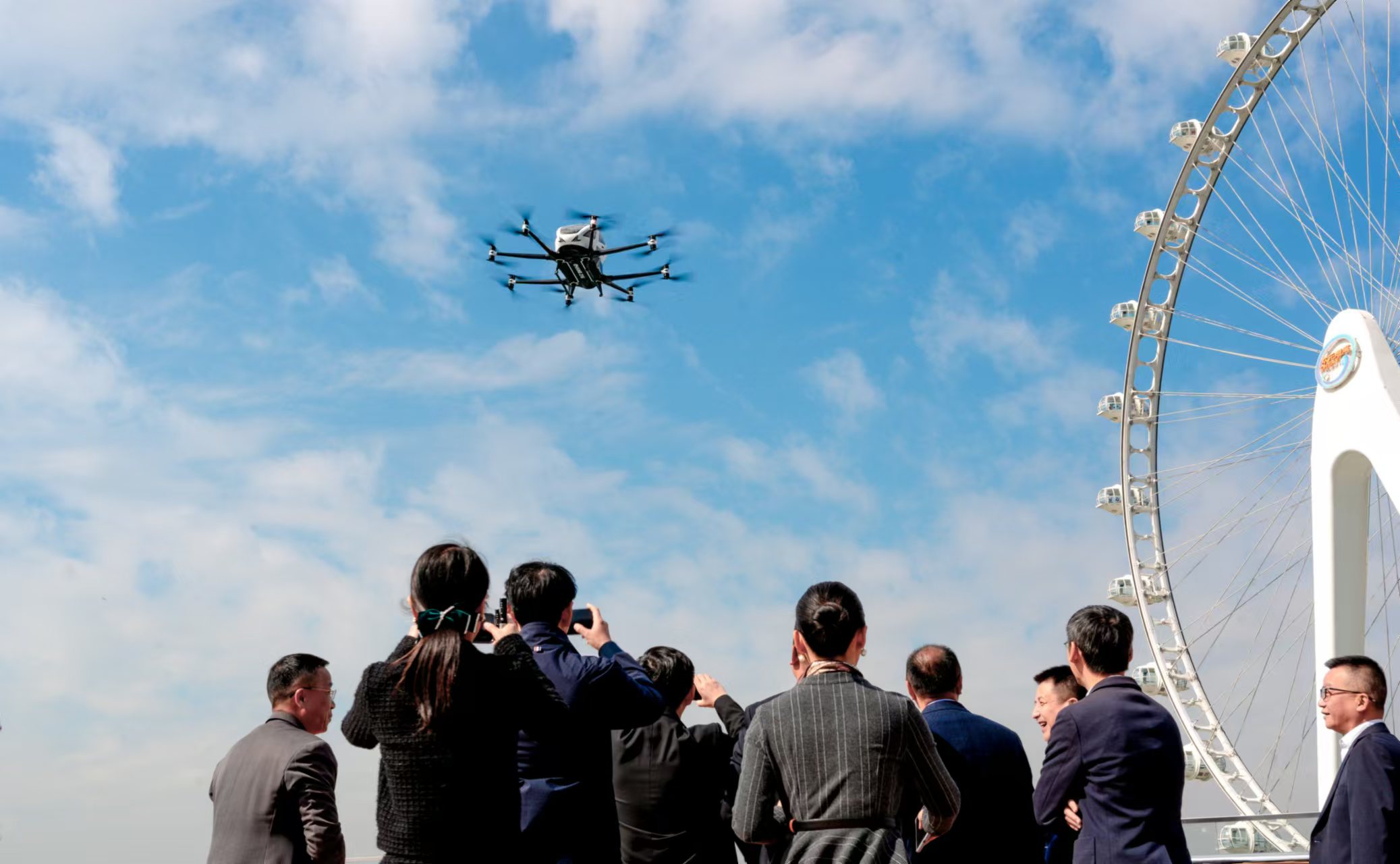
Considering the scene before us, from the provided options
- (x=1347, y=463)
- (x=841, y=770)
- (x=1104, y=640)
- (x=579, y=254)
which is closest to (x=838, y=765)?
(x=841, y=770)

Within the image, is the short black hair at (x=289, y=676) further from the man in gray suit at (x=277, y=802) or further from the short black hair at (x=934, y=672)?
the short black hair at (x=934, y=672)

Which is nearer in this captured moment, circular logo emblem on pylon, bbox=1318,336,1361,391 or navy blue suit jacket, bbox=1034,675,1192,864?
navy blue suit jacket, bbox=1034,675,1192,864

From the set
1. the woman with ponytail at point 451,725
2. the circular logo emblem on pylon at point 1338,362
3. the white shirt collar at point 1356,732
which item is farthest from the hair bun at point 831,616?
the circular logo emblem on pylon at point 1338,362

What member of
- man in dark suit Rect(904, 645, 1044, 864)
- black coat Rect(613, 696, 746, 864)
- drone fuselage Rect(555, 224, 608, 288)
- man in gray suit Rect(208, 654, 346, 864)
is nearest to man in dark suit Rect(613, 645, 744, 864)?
black coat Rect(613, 696, 746, 864)

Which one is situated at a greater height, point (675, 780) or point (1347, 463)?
point (1347, 463)

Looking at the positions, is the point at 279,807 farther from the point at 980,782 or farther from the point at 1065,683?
the point at 1065,683

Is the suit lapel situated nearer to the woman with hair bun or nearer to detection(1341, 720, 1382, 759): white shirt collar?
detection(1341, 720, 1382, 759): white shirt collar
